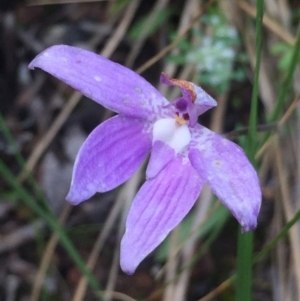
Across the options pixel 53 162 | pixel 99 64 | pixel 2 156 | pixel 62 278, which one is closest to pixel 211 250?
pixel 62 278

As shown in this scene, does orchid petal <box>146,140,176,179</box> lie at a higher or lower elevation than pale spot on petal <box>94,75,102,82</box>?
lower

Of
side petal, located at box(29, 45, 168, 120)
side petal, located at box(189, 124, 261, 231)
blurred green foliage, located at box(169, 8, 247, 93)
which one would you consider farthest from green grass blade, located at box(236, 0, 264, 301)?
blurred green foliage, located at box(169, 8, 247, 93)

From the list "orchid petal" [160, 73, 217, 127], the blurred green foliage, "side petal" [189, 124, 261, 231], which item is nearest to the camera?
"side petal" [189, 124, 261, 231]

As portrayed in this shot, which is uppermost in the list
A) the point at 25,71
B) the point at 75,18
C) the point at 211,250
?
the point at 75,18

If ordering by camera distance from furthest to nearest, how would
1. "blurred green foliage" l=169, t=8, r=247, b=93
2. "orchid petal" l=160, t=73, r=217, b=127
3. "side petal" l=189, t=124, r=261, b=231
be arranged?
"blurred green foliage" l=169, t=8, r=247, b=93
"orchid petal" l=160, t=73, r=217, b=127
"side petal" l=189, t=124, r=261, b=231

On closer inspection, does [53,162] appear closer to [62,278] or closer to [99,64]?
[62,278]

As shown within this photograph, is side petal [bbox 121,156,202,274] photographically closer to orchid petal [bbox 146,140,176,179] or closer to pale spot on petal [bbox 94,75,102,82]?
orchid petal [bbox 146,140,176,179]

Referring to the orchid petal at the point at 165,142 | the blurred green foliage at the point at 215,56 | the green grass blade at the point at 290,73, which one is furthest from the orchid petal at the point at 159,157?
the blurred green foliage at the point at 215,56

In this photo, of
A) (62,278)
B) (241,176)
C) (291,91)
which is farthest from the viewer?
(62,278)
